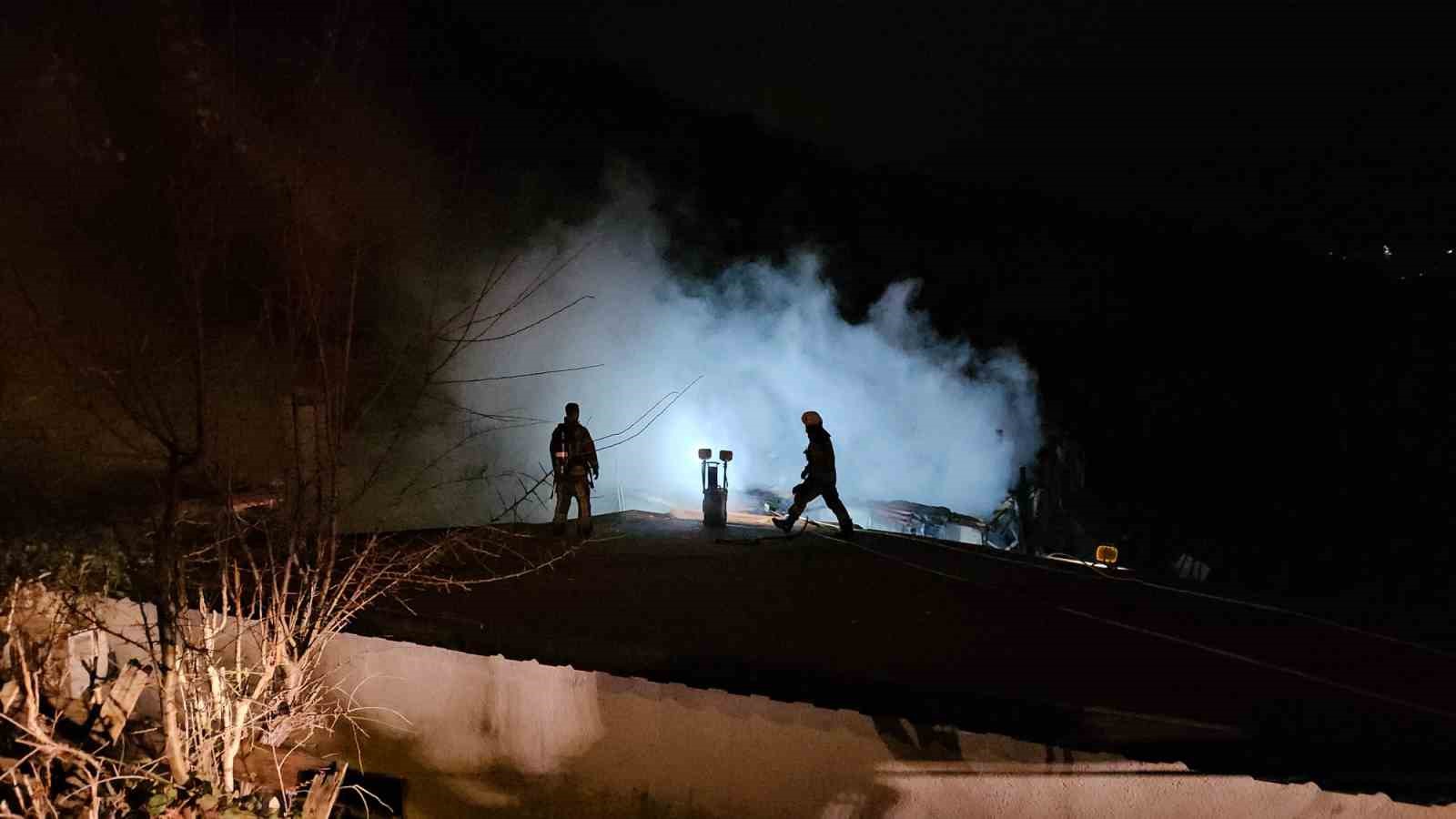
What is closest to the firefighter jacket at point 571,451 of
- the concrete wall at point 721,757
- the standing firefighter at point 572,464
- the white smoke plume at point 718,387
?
the standing firefighter at point 572,464

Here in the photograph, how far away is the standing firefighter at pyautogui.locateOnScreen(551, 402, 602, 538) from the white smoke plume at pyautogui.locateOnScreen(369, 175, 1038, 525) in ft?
20.0

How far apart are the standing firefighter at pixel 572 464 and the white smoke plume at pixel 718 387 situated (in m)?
6.10

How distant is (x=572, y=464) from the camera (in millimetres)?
8188

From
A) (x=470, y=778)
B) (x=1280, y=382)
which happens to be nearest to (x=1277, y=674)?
(x=470, y=778)

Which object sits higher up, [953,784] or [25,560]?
[25,560]

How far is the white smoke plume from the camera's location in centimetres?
1698

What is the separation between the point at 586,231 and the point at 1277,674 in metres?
17.6

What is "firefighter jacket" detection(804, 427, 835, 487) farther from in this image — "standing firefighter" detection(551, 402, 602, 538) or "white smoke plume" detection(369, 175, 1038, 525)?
"white smoke plume" detection(369, 175, 1038, 525)

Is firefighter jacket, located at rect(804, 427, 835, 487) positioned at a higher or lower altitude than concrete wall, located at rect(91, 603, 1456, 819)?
higher

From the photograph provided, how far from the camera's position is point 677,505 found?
1407cm

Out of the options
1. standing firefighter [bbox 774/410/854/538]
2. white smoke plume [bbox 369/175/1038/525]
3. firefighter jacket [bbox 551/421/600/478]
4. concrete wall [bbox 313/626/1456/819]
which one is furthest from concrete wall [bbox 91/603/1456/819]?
white smoke plume [bbox 369/175/1038/525]

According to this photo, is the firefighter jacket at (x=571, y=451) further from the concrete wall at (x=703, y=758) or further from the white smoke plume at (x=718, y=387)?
the white smoke plume at (x=718, y=387)

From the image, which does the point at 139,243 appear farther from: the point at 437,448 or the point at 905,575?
the point at 905,575

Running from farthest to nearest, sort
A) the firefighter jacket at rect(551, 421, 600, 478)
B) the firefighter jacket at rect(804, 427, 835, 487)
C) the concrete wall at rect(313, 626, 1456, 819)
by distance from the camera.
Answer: the firefighter jacket at rect(804, 427, 835, 487), the firefighter jacket at rect(551, 421, 600, 478), the concrete wall at rect(313, 626, 1456, 819)
